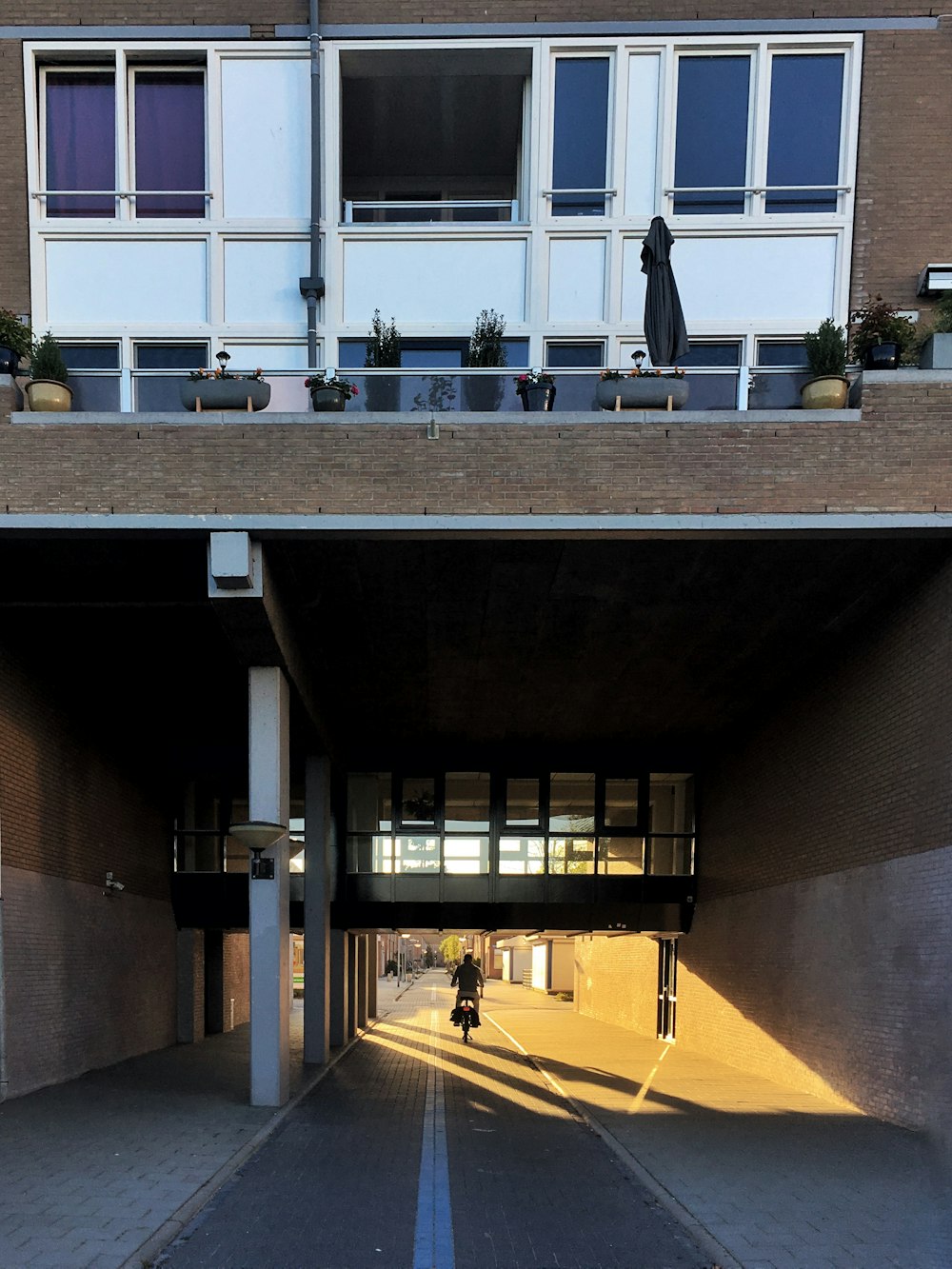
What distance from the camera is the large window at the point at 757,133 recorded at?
1271 centimetres

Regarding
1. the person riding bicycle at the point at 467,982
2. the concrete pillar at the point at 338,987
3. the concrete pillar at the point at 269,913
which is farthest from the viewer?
the person riding bicycle at the point at 467,982

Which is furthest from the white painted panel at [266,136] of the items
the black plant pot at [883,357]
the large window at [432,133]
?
the black plant pot at [883,357]

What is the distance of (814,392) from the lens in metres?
10.2

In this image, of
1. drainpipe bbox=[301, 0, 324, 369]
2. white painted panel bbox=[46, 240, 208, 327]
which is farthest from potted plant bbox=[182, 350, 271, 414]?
white painted panel bbox=[46, 240, 208, 327]

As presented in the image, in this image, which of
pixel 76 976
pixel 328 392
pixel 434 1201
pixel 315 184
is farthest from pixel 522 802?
pixel 434 1201

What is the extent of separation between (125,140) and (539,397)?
284 inches

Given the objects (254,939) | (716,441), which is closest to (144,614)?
(254,939)

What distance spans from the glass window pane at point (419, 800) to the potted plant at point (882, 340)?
1234 cm

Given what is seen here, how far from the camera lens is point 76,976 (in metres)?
13.8

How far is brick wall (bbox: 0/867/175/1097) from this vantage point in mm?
11852

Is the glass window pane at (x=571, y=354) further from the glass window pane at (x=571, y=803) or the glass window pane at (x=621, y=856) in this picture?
the glass window pane at (x=621, y=856)

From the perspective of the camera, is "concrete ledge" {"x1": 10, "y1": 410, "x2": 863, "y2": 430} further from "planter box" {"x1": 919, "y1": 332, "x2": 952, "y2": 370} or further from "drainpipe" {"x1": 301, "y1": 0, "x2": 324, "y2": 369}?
"drainpipe" {"x1": 301, "y1": 0, "x2": 324, "y2": 369}

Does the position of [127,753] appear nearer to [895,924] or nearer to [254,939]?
[254,939]

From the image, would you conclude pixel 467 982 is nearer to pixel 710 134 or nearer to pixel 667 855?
pixel 667 855
